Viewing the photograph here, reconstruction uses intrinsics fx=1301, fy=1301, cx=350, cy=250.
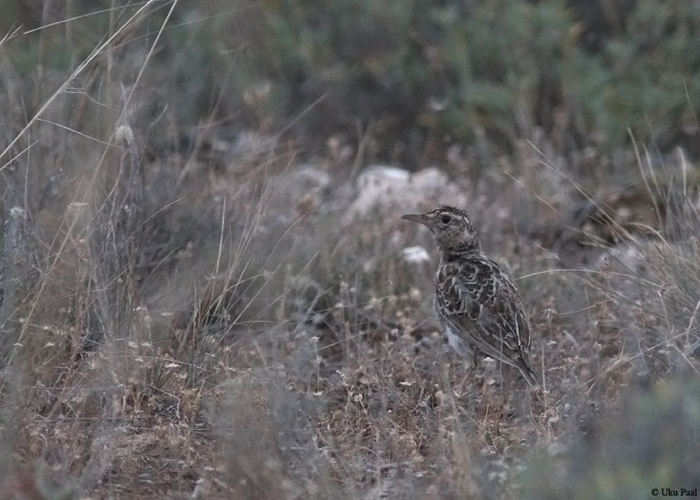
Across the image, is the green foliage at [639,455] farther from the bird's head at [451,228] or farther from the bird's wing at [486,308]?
the bird's head at [451,228]

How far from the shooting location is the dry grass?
14.8 feet

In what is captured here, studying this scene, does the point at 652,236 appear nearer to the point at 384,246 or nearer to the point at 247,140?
the point at 384,246

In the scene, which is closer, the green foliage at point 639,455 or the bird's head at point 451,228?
the green foliage at point 639,455

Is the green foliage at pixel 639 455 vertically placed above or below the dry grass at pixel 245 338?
above

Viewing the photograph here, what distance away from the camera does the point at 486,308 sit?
6000 mm

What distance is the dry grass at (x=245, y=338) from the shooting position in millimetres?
4496

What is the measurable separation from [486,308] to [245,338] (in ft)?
3.68

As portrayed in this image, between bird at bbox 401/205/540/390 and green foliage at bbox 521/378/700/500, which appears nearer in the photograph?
green foliage at bbox 521/378/700/500

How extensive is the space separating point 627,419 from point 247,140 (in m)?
5.49

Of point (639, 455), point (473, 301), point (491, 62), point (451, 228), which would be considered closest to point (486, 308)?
point (473, 301)

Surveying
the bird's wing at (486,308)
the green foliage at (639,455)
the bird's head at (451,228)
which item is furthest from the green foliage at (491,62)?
the green foliage at (639,455)

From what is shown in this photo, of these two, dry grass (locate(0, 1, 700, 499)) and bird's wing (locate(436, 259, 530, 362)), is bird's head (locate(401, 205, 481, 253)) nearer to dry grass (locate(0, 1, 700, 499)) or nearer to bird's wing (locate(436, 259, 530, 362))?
bird's wing (locate(436, 259, 530, 362))

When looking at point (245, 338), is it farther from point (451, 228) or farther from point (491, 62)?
point (491, 62)

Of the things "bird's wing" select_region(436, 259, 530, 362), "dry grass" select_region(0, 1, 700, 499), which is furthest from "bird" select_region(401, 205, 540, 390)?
"dry grass" select_region(0, 1, 700, 499)
